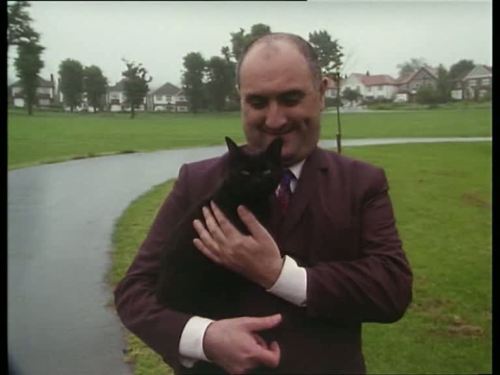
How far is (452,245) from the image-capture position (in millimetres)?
1891

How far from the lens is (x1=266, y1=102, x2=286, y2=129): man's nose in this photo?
1.11 metres

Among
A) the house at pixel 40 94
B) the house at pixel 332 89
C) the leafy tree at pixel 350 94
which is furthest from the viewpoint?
the house at pixel 40 94

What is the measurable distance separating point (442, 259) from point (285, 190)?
92 centimetres

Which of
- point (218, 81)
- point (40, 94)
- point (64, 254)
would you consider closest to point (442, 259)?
point (218, 81)

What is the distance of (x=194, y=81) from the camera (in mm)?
1511

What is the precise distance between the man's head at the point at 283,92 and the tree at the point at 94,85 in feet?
1.67

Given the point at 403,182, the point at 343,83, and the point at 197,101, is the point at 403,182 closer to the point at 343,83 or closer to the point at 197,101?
the point at 343,83

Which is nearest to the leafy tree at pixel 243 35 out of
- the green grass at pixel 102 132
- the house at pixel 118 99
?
the green grass at pixel 102 132

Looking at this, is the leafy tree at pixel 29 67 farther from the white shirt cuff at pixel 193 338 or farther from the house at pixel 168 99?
the white shirt cuff at pixel 193 338

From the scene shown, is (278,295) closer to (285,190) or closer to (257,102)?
(285,190)

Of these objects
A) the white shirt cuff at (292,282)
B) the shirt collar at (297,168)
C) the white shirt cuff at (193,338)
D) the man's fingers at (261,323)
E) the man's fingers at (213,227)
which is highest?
the shirt collar at (297,168)

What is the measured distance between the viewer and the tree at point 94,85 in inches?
59.4

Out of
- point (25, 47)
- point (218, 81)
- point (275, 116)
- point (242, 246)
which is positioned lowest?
point (242, 246)
